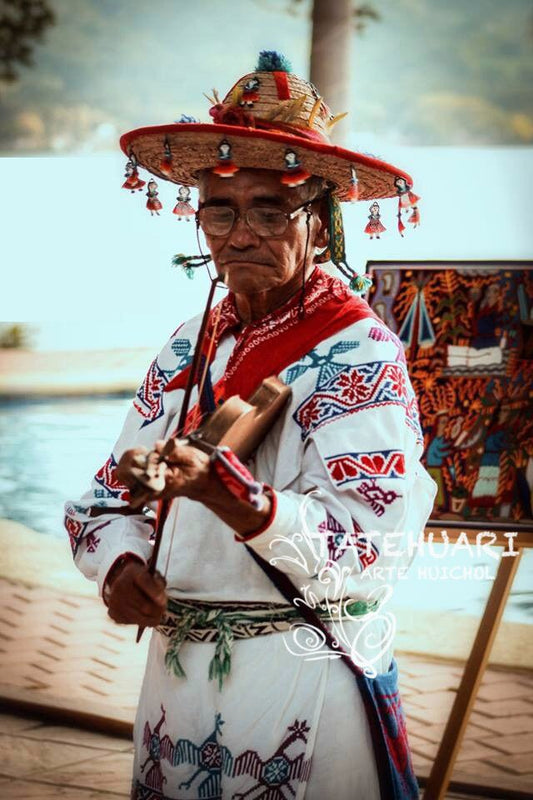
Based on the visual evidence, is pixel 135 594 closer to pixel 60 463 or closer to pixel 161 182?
pixel 161 182

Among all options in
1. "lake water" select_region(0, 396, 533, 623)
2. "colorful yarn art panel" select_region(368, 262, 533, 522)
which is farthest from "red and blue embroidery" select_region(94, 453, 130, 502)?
"lake water" select_region(0, 396, 533, 623)

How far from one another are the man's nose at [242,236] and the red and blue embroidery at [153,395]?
14.1 inches

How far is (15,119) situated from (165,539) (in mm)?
3702

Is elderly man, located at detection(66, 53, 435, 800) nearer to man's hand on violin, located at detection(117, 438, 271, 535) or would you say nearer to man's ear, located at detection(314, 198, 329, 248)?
man's ear, located at detection(314, 198, 329, 248)

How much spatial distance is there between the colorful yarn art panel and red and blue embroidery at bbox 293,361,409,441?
34.7 inches

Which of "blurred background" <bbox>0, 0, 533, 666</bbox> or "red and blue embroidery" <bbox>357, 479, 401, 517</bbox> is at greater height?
"blurred background" <bbox>0, 0, 533, 666</bbox>

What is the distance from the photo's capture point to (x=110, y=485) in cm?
221

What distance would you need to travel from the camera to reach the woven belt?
2.04 m

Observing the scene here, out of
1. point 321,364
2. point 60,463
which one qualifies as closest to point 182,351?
point 321,364

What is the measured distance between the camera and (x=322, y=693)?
2033mm

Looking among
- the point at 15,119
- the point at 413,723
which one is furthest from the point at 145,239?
the point at 413,723

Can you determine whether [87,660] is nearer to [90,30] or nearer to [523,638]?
[523,638]

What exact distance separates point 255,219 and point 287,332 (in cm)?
23

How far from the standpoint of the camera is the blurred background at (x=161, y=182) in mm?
4238
